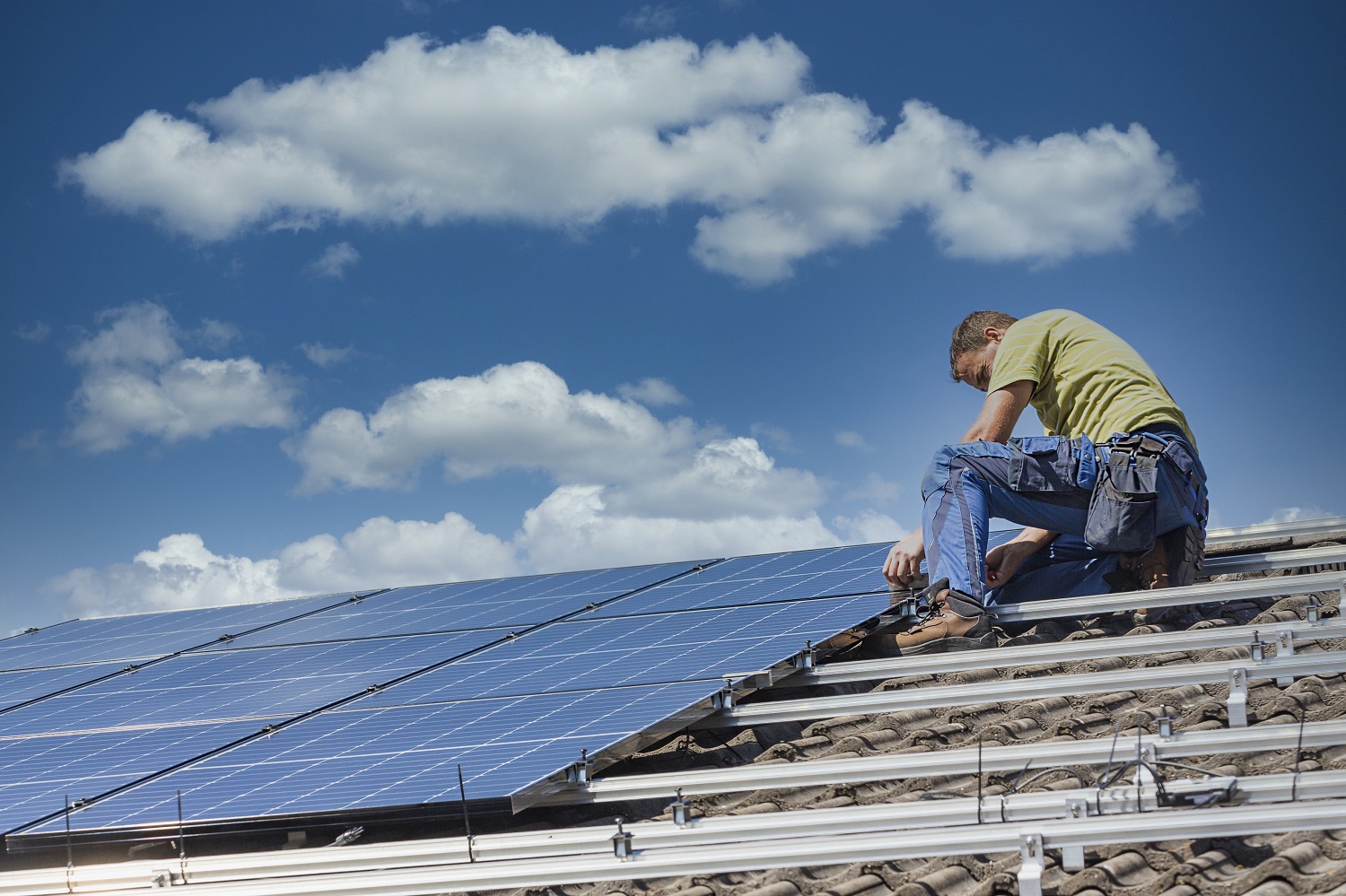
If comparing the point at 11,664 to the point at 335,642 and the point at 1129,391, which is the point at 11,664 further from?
the point at 1129,391

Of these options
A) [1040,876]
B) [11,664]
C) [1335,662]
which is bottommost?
[1040,876]

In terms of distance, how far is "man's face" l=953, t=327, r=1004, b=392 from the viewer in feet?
29.1

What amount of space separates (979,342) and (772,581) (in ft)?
8.79

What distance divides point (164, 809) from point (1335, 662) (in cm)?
554

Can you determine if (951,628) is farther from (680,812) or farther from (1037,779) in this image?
(680,812)

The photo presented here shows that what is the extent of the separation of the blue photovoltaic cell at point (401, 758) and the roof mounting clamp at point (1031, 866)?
2283 mm

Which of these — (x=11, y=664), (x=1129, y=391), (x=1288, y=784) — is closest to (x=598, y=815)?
(x=1288, y=784)

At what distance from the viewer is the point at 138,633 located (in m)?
14.6

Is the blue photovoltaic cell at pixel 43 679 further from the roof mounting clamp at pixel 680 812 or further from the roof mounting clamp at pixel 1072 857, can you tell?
the roof mounting clamp at pixel 1072 857

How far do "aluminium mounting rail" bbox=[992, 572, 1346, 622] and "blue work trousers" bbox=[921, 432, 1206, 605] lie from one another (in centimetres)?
35

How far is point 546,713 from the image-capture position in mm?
7105

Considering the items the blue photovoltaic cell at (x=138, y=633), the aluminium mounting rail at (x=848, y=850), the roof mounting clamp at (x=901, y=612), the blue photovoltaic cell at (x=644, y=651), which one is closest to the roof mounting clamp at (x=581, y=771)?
the aluminium mounting rail at (x=848, y=850)

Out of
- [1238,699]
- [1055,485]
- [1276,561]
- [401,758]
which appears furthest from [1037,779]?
[1276,561]

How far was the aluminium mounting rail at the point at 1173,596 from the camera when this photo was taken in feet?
25.0
